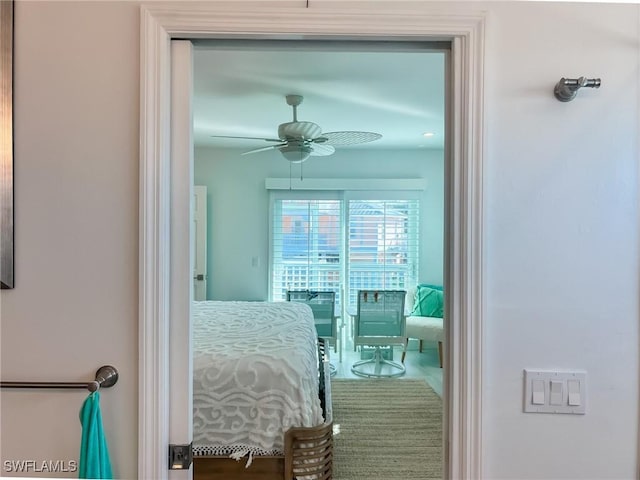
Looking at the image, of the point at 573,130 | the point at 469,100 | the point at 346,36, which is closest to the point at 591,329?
the point at 573,130

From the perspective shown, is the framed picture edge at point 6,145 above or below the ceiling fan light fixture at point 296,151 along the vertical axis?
below

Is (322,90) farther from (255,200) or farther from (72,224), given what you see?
(255,200)

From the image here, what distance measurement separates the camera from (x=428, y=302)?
4.43 m

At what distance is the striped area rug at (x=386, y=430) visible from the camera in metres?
2.38

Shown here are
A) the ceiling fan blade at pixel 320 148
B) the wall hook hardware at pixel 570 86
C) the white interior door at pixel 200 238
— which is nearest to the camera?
the wall hook hardware at pixel 570 86

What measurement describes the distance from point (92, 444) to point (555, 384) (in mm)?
1154

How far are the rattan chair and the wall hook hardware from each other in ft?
9.71

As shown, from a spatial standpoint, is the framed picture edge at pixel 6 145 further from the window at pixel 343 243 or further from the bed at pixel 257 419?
the window at pixel 343 243

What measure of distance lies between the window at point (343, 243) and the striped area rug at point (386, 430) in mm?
1377

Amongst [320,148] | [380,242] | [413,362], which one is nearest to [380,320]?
[413,362]

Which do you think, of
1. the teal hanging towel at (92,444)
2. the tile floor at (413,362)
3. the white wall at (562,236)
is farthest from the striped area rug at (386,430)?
the teal hanging towel at (92,444)

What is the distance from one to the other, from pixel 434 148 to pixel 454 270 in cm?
404

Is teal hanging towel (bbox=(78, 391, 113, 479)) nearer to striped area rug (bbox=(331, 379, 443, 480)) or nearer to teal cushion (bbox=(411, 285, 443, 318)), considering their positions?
striped area rug (bbox=(331, 379, 443, 480))

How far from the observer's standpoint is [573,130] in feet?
3.15
